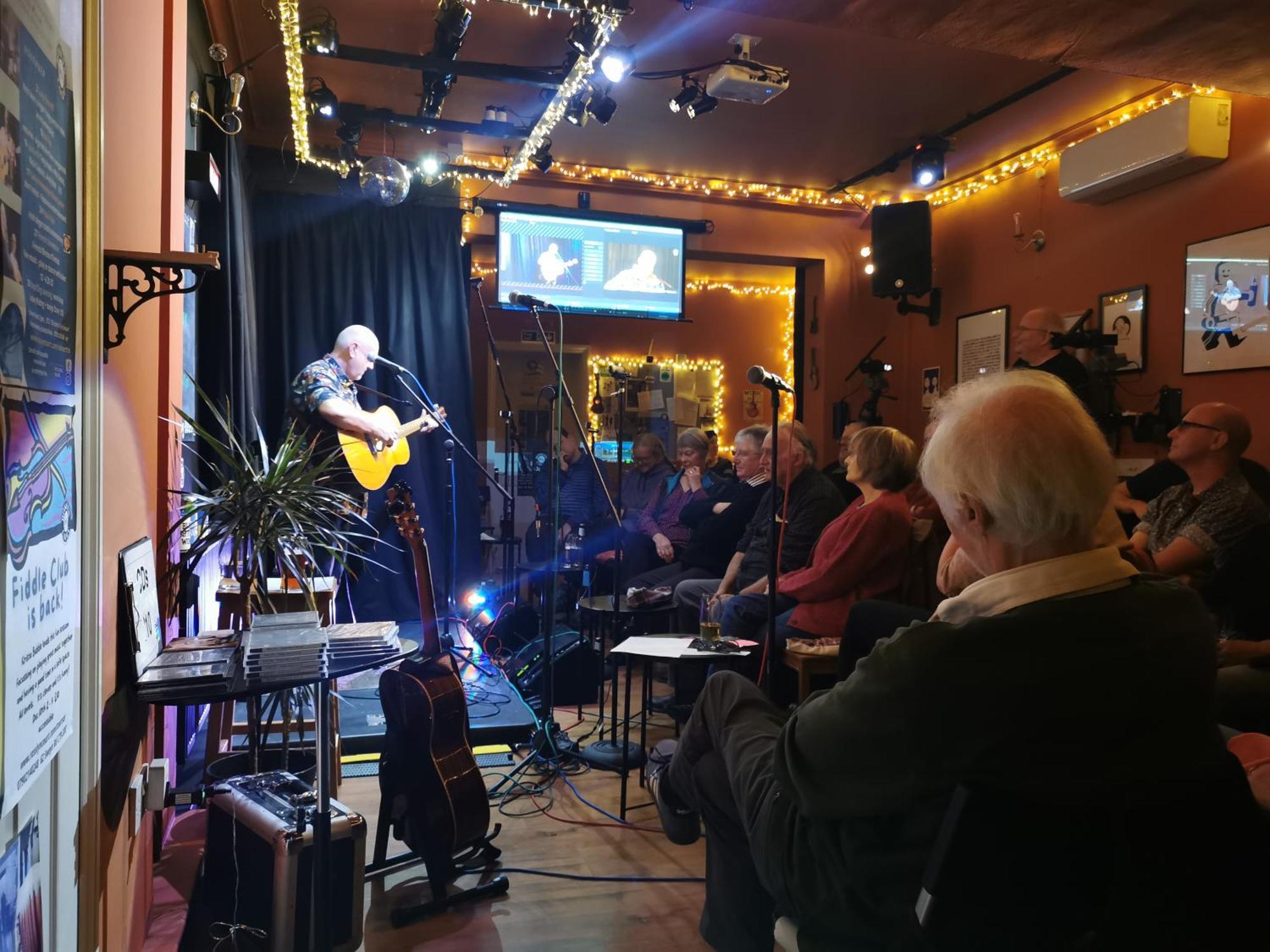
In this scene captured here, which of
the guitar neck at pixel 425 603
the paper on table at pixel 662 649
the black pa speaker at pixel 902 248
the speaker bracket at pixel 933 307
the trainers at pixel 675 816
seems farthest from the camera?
the speaker bracket at pixel 933 307

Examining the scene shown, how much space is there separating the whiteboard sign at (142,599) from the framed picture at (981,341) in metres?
4.60

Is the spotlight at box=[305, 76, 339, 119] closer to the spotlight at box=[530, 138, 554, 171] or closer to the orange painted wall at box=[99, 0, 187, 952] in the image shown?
the spotlight at box=[530, 138, 554, 171]

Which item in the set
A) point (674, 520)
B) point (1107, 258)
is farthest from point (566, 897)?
point (1107, 258)

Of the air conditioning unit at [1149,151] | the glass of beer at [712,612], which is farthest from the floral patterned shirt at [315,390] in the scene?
the air conditioning unit at [1149,151]

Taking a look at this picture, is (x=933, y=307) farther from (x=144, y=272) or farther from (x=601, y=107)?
(x=144, y=272)

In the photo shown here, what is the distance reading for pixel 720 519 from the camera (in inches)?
163

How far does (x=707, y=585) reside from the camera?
13.2 feet

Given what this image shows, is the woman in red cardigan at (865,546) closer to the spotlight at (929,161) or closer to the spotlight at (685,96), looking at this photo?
the spotlight at (685,96)

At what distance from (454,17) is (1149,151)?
129 inches

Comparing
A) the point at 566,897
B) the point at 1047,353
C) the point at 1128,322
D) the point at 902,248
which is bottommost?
the point at 566,897

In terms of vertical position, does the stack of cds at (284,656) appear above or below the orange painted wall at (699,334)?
below

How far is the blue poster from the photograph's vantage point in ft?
2.86

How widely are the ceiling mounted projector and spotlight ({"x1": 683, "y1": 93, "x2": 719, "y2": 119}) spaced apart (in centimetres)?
4

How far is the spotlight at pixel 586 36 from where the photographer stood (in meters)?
3.29
